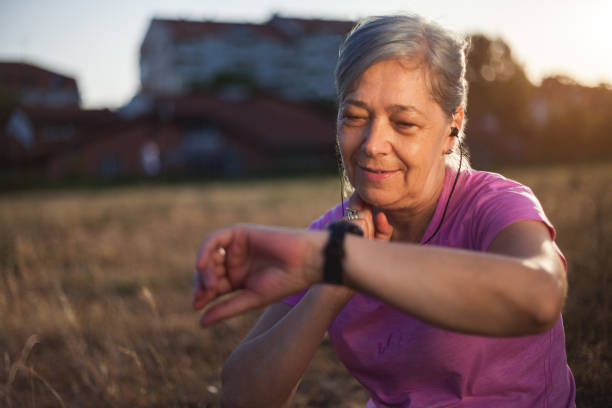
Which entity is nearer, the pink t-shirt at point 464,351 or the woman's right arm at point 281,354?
the pink t-shirt at point 464,351

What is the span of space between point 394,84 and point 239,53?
56202 mm

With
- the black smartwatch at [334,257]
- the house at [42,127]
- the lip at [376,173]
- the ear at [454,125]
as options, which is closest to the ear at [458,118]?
the ear at [454,125]

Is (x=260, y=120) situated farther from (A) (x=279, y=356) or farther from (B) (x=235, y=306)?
(B) (x=235, y=306)

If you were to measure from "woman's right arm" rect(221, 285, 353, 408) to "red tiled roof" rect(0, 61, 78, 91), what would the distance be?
67480mm

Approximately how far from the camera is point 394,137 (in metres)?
1.69

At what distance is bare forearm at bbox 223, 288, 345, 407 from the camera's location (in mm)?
1646

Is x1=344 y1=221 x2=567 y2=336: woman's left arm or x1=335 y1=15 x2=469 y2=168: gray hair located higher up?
x1=335 y1=15 x2=469 y2=168: gray hair

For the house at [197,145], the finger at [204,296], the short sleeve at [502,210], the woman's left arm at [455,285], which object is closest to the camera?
the woman's left arm at [455,285]

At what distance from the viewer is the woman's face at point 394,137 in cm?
160

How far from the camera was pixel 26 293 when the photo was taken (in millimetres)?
5059

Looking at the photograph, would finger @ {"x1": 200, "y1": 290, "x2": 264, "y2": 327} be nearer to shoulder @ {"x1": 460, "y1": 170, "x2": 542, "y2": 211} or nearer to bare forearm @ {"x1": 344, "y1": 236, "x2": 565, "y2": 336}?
bare forearm @ {"x1": 344, "y1": 236, "x2": 565, "y2": 336}

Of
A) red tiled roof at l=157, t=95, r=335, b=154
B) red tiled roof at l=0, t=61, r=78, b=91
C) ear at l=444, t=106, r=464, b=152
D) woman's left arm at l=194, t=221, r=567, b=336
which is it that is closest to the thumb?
ear at l=444, t=106, r=464, b=152

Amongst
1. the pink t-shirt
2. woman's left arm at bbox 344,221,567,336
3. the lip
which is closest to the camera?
woman's left arm at bbox 344,221,567,336

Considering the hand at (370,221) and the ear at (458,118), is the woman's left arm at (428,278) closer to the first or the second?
the hand at (370,221)
